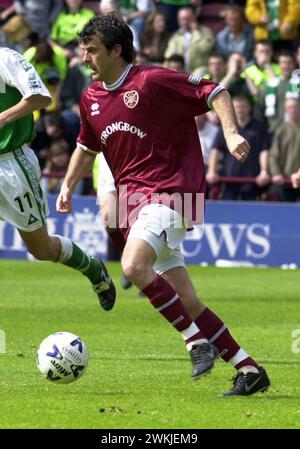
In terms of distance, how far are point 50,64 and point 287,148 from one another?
442cm

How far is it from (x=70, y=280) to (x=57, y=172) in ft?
10.8

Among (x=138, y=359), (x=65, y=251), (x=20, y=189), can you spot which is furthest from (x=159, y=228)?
(x=65, y=251)

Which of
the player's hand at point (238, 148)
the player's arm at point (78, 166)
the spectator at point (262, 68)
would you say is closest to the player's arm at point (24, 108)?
the player's arm at point (78, 166)

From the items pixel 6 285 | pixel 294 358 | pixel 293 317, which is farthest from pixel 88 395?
pixel 6 285

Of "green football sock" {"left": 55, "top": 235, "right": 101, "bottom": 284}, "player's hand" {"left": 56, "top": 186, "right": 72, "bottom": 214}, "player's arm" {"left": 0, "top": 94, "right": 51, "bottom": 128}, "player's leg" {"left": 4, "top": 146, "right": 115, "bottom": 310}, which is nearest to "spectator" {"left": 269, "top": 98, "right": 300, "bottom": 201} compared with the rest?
"green football sock" {"left": 55, "top": 235, "right": 101, "bottom": 284}

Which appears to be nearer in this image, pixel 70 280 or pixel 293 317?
pixel 293 317

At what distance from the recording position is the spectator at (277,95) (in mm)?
19172

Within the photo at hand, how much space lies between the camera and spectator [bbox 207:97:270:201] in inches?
734

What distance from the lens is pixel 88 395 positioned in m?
8.29

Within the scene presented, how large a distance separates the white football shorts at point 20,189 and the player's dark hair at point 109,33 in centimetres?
203

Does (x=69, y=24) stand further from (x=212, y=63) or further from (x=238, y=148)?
(x=238, y=148)

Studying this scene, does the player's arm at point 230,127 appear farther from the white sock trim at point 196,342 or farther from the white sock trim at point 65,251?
the white sock trim at point 65,251

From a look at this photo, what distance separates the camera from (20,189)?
10.4 m
